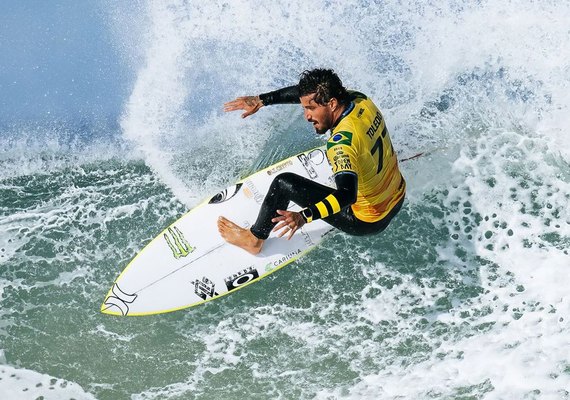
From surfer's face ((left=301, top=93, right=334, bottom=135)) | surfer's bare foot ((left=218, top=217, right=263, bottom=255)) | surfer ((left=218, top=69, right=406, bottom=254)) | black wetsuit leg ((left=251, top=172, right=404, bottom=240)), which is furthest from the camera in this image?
surfer's bare foot ((left=218, top=217, right=263, bottom=255))

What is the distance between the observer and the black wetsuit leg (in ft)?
23.5

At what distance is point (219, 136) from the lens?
9.05 meters

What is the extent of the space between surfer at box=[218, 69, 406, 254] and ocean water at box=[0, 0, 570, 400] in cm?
73

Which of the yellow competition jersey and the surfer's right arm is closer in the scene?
the yellow competition jersey

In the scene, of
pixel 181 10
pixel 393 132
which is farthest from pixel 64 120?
pixel 393 132

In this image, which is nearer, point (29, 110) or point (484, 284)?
point (484, 284)

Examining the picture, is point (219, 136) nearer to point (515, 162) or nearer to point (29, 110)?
point (29, 110)

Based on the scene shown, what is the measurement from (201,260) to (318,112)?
220 centimetres

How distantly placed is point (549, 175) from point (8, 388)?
610 cm

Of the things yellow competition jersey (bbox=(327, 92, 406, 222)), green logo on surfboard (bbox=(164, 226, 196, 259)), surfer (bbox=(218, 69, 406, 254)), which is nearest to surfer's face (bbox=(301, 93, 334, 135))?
surfer (bbox=(218, 69, 406, 254))

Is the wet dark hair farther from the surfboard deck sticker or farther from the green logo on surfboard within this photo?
A: the green logo on surfboard

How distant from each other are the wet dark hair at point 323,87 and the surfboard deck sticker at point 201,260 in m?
1.63

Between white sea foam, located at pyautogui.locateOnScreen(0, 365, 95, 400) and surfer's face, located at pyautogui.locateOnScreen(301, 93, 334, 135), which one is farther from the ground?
surfer's face, located at pyautogui.locateOnScreen(301, 93, 334, 135)

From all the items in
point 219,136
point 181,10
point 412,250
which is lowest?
point 412,250
